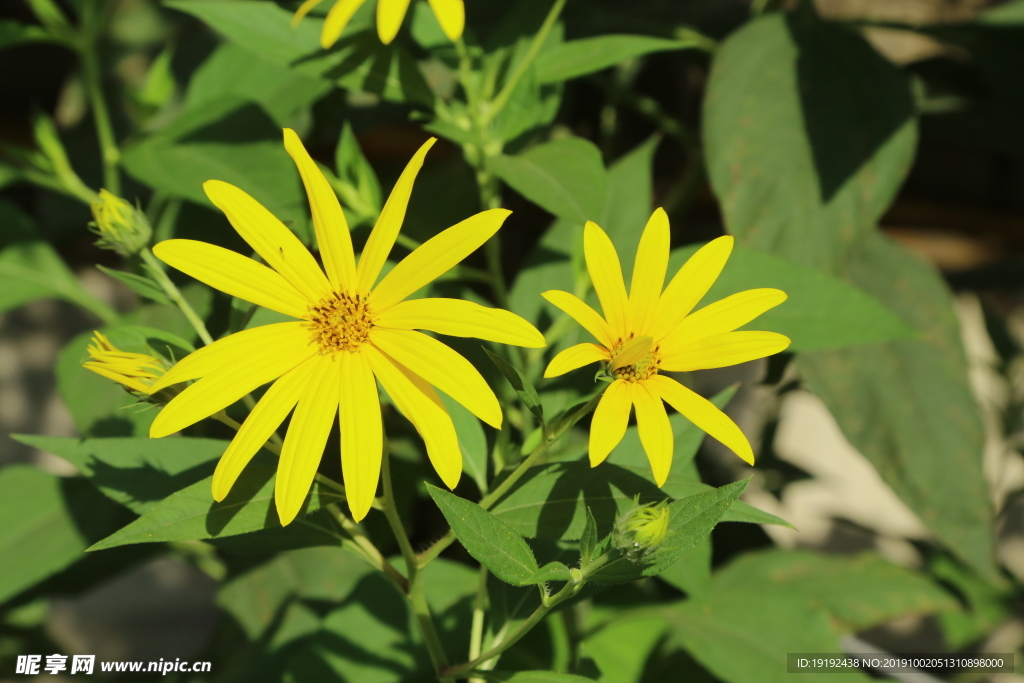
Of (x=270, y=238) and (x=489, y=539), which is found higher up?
(x=270, y=238)

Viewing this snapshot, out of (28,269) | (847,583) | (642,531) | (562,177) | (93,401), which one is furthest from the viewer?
(847,583)

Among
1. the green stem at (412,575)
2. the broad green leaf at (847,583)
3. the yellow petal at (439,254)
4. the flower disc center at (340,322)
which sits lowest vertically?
the broad green leaf at (847,583)

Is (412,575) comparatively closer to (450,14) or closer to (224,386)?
(224,386)

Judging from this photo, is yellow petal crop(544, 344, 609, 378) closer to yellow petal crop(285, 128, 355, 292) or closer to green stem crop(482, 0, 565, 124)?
yellow petal crop(285, 128, 355, 292)

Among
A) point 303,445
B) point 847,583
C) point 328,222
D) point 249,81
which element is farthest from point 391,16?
point 847,583

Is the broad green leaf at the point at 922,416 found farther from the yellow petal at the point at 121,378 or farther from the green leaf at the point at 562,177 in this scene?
the yellow petal at the point at 121,378

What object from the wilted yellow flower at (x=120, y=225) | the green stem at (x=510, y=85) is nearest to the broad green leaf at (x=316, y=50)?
the green stem at (x=510, y=85)

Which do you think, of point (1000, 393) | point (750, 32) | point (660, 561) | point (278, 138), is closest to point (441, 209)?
point (278, 138)
